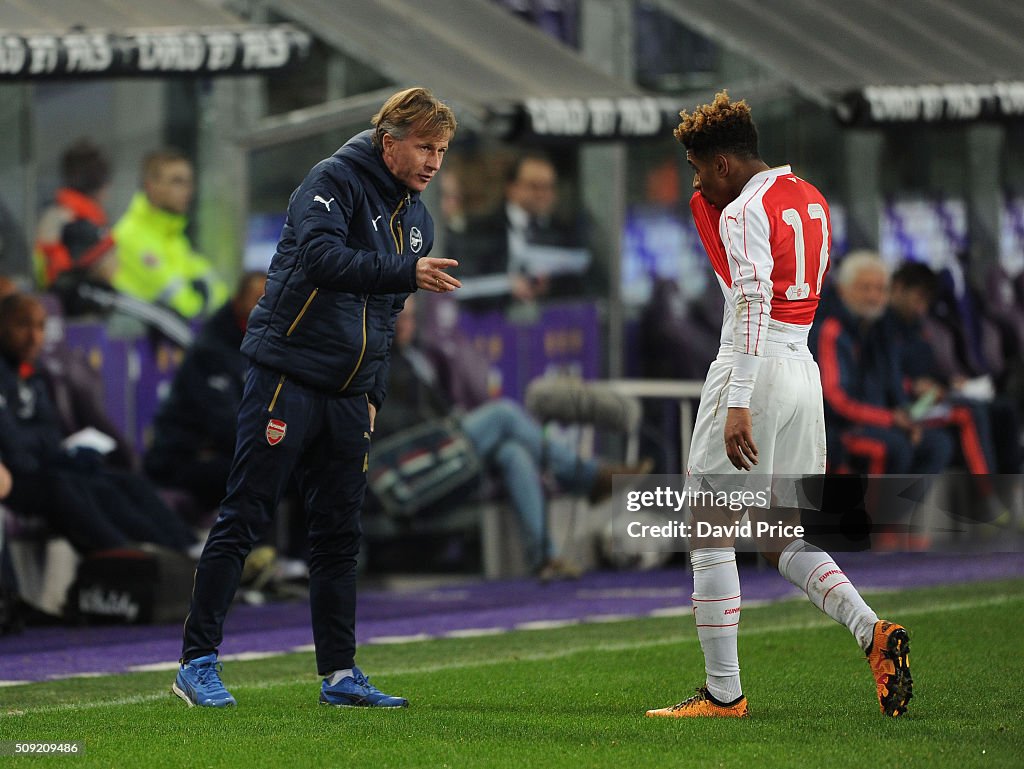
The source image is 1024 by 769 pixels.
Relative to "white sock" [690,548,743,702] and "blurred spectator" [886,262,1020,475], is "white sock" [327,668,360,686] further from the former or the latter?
"blurred spectator" [886,262,1020,475]

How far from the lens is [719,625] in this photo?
20.3ft

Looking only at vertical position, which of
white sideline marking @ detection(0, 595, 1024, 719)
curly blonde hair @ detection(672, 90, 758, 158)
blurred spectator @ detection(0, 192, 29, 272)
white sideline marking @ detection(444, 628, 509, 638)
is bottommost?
white sideline marking @ detection(444, 628, 509, 638)

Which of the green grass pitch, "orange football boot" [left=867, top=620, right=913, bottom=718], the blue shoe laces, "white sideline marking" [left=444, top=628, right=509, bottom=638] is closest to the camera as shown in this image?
the green grass pitch

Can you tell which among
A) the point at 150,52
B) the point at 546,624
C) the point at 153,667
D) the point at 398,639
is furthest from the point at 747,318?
the point at 150,52

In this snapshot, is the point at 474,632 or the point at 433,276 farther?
the point at 474,632

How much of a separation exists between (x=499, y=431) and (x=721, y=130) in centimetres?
689

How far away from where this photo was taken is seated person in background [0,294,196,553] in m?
10.7

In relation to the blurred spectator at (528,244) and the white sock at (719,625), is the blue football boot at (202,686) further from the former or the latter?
the blurred spectator at (528,244)

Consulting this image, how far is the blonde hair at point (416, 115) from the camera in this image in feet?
21.2

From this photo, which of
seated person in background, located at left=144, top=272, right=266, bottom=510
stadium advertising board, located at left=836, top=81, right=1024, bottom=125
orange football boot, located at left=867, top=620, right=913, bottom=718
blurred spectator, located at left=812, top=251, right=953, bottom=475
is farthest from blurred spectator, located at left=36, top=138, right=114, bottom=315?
orange football boot, located at left=867, top=620, right=913, bottom=718

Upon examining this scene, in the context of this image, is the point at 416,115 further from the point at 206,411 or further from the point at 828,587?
the point at 206,411

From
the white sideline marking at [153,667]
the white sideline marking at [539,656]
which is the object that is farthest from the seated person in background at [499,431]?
the white sideline marking at [153,667]

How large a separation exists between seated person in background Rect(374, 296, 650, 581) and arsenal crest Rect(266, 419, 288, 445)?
19.9ft

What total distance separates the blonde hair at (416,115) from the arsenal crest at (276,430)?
0.99 m
